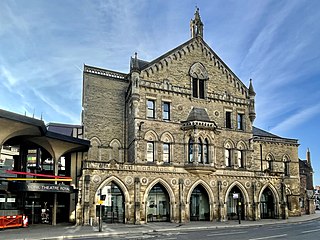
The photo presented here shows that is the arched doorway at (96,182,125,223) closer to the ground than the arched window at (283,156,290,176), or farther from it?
closer to the ground

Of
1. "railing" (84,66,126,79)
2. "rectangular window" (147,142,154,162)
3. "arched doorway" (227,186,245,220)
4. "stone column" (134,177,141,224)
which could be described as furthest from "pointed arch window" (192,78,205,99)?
"stone column" (134,177,141,224)

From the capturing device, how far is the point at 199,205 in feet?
120

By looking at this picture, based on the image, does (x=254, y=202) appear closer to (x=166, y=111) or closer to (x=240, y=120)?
(x=240, y=120)

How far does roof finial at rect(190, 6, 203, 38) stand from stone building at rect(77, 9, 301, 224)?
0.39 feet

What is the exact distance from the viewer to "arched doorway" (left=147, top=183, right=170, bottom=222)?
1328 inches

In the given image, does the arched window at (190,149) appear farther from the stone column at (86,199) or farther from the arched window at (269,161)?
the arched window at (269,161)

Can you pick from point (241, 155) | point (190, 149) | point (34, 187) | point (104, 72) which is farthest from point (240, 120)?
point (34, 187)

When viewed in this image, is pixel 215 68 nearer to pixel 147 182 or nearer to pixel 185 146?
pixel 185 146

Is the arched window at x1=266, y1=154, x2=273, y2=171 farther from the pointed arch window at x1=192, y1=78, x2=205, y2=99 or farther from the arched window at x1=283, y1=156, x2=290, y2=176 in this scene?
the pointed arch window at x1=192, y1=78, x2=205, y2=99

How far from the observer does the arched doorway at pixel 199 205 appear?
36.2 metres

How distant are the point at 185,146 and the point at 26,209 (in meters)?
15.7

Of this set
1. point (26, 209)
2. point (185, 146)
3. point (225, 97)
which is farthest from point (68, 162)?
point (225, 97)

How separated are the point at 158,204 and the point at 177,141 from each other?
643 cm

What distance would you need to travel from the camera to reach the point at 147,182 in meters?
32.5
